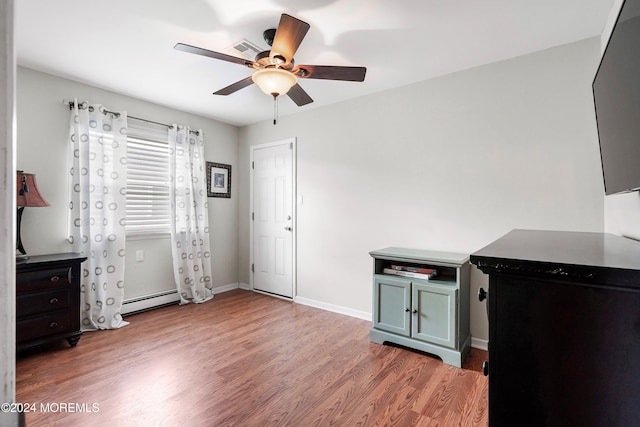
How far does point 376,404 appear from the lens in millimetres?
→ 1796

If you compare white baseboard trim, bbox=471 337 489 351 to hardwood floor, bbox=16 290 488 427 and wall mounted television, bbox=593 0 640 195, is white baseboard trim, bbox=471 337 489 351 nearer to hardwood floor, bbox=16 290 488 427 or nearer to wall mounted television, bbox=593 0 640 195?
hardwood floor, bbox=16 290 488 427

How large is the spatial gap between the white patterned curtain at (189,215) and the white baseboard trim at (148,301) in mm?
125

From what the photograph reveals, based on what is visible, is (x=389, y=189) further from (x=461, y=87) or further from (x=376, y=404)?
(x=376, y=404)

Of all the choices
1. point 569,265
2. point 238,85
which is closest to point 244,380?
point 569,265

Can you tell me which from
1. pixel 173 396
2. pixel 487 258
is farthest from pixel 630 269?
pixel 173 396

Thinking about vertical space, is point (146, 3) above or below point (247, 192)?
above

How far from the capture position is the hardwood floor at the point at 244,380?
66.6 inches

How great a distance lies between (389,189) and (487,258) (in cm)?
236

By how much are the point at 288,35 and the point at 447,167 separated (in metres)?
1.79

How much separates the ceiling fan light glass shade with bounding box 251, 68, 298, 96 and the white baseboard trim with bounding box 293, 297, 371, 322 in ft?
7.67

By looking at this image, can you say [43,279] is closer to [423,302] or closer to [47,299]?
[47,299]

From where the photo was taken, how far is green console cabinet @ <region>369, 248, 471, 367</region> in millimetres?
2297

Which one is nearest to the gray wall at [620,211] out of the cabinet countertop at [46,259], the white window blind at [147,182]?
the cabinet countertop at [46,259]

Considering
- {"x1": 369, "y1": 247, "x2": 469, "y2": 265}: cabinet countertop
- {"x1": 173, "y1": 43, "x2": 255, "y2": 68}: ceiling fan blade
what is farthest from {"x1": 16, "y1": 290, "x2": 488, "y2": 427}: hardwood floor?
{"x1": 173, "y1": 43, "x2": 255, "y2": 68}: ceiling fan blade
